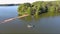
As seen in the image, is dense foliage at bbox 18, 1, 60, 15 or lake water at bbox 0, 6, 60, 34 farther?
dense foliage at bbox 18, 1, 60, 15

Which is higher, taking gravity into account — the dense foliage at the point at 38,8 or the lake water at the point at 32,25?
the dense foliage at the point at 38,8

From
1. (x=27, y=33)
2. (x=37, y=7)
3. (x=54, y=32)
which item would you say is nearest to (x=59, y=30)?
(x=54, y=32)

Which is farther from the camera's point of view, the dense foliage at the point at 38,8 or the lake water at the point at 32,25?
the dense foliage at the point at 38,8

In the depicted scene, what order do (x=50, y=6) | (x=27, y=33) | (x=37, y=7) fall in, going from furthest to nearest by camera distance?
(x=50, y=6) < (x=37, y=7) < (x=27, y=33)

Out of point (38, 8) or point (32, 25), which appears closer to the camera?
point (32, 25)

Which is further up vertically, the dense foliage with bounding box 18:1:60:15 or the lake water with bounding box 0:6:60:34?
the dense foliage with bounding box 18:1:60:15

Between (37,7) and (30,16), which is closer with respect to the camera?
(30,16)

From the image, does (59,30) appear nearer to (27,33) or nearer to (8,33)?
(27,33)

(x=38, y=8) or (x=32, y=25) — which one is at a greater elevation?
(x=38, y=8)
